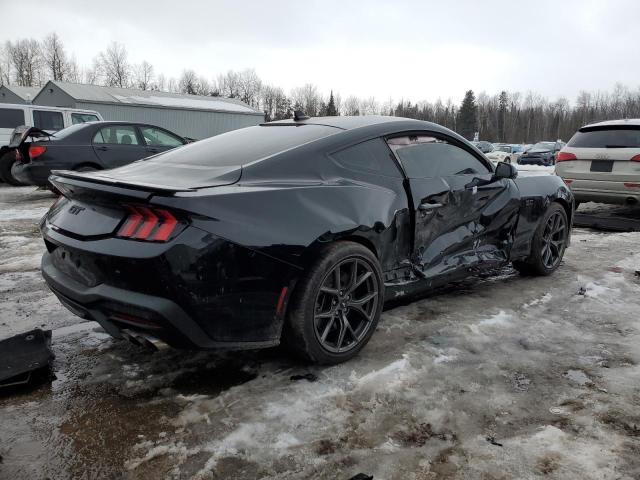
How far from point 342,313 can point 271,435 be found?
2.81ft

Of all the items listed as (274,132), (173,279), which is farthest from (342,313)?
(274,132)

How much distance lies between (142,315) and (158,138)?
8.12 metres

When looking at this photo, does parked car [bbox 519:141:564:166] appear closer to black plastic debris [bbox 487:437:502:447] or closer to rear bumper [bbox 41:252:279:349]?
black plastic debris [bbox 487:437:502:447]

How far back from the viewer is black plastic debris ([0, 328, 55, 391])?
2561 millimetres

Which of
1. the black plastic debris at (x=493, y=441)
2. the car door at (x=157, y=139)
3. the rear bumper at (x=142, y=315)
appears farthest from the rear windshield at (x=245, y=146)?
the car door at (x=157, y=139)

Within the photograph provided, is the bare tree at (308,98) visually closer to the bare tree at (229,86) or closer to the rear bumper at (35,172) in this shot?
the bare tree at (229,86)

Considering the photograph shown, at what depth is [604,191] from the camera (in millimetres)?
7438

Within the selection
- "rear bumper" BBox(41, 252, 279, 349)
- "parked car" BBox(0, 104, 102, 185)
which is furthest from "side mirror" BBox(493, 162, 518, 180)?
"parked car" BBox(0, 104, 102, 185)

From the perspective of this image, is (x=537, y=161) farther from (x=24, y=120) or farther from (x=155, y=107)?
(x=24, y=120)

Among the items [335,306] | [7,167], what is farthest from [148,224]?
Result: [7,167]

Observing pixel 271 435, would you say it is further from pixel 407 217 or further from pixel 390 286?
pixel 407 217

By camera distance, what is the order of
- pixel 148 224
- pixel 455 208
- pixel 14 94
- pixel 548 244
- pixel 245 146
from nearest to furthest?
1. pixel 148 224
2. pixel 245 146
3. pixel 455 208
4. pixel 548 244
5. pixel 14 94

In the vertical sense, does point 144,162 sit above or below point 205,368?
above

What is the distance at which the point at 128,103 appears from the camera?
104ft
